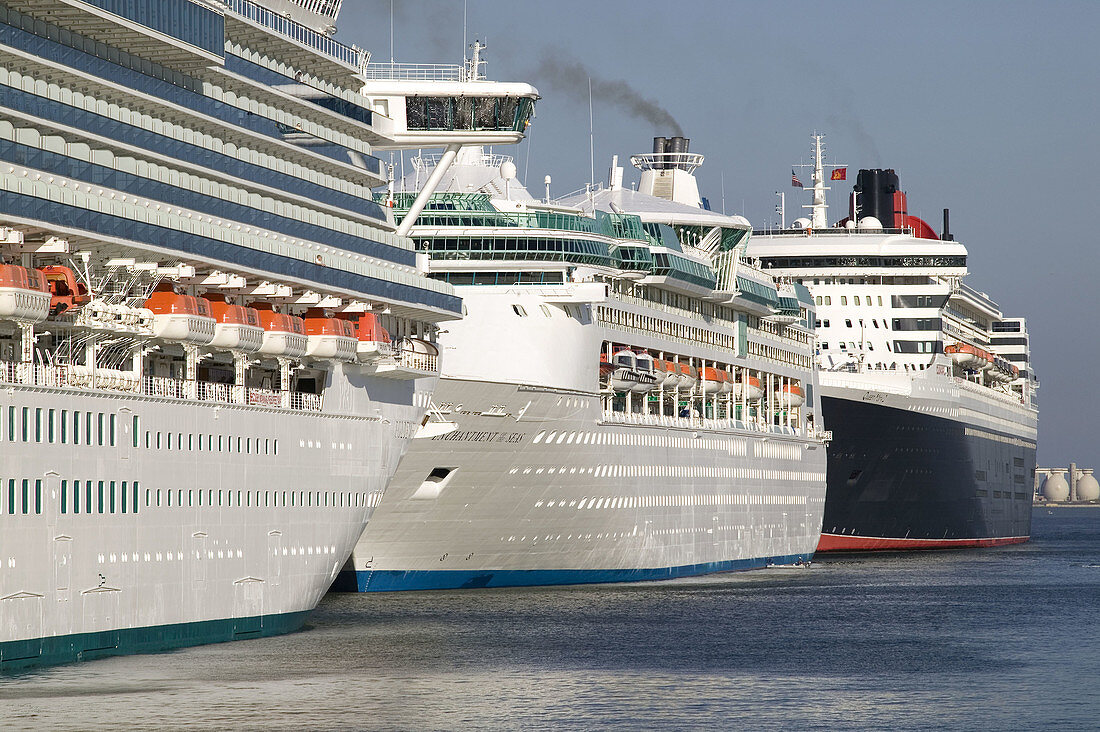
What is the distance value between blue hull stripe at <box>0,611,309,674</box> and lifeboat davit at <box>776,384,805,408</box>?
4915cm

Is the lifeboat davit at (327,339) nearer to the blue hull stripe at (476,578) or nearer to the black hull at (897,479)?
the blue hull stripe at (476,578)

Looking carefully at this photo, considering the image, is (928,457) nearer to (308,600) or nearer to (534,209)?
(534,209)

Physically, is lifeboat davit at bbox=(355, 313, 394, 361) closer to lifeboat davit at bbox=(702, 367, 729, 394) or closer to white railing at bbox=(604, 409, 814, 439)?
white railing at bbox=(604, 409, 814, 439)

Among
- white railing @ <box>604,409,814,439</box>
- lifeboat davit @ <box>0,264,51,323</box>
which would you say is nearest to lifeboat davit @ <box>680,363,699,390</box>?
white railing @ <box>604,409,814,439</box>

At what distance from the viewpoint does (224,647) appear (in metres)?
38.8

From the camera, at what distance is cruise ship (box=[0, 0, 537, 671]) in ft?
109

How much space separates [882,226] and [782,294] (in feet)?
79.0

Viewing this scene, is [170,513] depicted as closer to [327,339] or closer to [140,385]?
[140,385]

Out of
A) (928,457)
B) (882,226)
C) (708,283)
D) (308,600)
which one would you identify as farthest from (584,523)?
(882,226)

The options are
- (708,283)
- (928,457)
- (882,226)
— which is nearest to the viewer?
(708,283)

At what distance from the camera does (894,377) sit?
329 feet

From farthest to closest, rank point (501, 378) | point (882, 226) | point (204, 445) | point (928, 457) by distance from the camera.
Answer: point (882, 226) → point (928, 457) → point (501, 378) → point (204, 445)

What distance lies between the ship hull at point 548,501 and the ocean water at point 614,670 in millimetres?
1304

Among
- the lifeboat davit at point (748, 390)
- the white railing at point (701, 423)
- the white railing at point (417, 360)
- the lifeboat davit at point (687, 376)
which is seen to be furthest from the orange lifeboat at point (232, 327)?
the lifeboat davit at point (748, 390)
